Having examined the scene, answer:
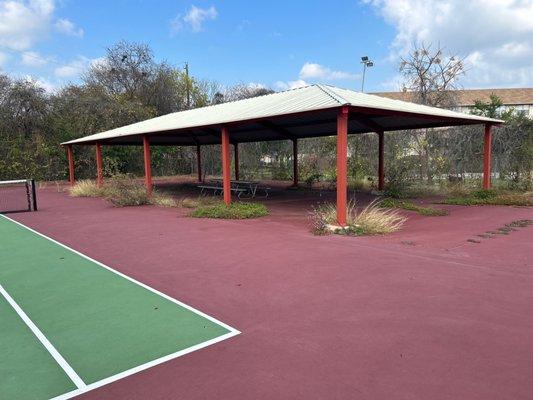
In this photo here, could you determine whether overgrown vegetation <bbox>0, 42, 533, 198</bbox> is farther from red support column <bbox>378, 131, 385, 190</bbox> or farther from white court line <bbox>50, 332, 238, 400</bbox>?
white court line <bbox>50, 332, 238, 400</bbox>

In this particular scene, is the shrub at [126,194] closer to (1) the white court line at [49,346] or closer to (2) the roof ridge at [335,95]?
(2) the roof ridge at [335,95]

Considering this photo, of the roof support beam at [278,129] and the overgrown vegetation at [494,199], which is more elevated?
the roof support beam at [278,129]

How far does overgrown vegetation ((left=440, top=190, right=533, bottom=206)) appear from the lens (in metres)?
12.7

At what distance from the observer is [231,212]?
11539 millimetres

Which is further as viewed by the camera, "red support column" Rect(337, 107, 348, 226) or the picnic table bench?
the picnic table bench

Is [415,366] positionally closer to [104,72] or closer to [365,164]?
[365,164]

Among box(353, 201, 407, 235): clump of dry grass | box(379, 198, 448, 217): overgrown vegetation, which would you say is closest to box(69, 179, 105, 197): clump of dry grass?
box(379, 198, 448, 217): overgrown vegetation

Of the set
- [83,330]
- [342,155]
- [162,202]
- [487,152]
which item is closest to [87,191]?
[162,202]

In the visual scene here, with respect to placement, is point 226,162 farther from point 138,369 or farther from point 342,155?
point 138,369

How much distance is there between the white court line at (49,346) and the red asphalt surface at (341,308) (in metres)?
0.29

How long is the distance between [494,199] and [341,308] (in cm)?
1059

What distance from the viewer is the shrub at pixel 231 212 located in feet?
37.6

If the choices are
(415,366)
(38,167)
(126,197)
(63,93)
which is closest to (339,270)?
(415,366)

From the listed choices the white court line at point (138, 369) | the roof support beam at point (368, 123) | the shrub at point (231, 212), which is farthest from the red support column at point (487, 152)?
the white court line at point (138, 369)
